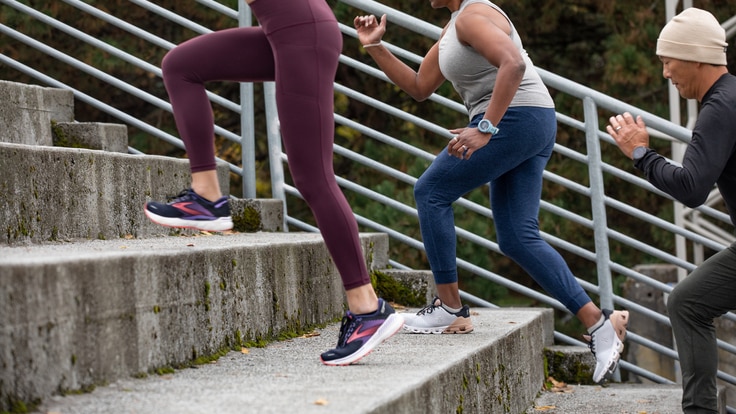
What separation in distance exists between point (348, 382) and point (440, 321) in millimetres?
1247

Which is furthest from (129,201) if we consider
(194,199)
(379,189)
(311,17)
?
(379,189)

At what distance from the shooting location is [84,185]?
10.4ft

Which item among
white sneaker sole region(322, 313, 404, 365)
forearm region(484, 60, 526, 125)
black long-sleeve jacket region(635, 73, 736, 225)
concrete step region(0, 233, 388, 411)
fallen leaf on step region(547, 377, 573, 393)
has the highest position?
forearm region(484, 60, 526, 125)

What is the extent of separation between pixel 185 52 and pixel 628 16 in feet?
22.7

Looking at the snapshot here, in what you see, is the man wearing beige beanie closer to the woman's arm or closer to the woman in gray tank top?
the woman in gray tank top

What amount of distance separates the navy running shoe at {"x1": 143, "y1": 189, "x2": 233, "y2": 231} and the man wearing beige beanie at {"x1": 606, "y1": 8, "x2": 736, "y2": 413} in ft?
3.91

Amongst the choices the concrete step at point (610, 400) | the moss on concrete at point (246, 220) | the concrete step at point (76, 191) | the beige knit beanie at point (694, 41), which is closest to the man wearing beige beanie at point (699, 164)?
the beige knit beanie at point (694, 41)

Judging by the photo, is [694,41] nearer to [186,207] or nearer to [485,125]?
[485,125]

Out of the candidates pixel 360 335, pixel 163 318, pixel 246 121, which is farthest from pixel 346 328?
pixel 246 121

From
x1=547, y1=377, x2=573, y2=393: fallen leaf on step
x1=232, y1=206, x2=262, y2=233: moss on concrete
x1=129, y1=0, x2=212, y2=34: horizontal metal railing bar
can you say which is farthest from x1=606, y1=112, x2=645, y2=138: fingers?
x1=129, y1=0, x2=212, y2=34: horizontal metal railing bar

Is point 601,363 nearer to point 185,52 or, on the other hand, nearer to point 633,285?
point 185,52

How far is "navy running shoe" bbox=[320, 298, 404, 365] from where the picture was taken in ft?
8.53

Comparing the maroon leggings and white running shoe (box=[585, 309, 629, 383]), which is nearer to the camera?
the maroon leggings

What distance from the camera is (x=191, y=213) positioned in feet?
9.34
